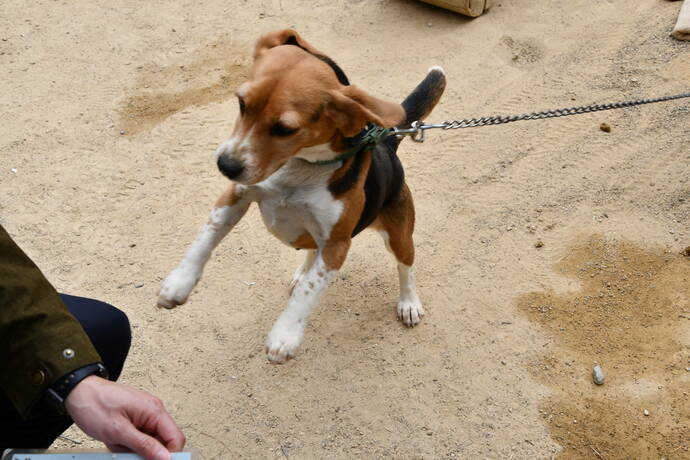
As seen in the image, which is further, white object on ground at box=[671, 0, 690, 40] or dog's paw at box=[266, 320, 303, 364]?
white object on ground at box=[671, 0, 690, 40]

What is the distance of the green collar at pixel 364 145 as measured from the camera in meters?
3.03

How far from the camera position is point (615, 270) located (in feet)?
15.1

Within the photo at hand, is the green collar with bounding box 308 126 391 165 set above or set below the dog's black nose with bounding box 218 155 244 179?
below

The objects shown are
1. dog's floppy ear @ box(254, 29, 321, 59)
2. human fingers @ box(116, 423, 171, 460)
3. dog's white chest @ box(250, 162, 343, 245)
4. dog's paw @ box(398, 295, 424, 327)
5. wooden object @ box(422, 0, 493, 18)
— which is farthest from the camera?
wooden object @ box(422, 0, 493, 18)

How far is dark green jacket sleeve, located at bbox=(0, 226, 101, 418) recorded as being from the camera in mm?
1977

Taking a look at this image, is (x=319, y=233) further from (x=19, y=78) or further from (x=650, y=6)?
(x=650, y=6)

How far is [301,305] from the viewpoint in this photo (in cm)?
312

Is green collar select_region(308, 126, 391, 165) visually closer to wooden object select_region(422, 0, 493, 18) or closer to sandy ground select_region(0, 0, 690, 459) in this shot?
sandy ground select_region(0, 0, 690, 459)

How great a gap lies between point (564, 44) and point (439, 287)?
299cm

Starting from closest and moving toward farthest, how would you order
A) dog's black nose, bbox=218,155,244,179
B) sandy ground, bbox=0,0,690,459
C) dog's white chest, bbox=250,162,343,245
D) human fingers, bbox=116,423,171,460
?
human fingers, bbox=116,423,171,460
dog's black nose, bbox=218,155,244,179
dog's white chest, bbox=250,162,343,245
sandy ground, bbox=0,0,690,459

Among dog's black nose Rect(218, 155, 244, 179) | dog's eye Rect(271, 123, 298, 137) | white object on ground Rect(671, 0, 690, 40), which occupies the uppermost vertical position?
dog's eye Rect(271, 123, 298, 137)

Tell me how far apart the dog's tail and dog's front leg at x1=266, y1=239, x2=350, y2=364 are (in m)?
0.78

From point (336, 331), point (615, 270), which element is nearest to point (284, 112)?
point (336, 331)

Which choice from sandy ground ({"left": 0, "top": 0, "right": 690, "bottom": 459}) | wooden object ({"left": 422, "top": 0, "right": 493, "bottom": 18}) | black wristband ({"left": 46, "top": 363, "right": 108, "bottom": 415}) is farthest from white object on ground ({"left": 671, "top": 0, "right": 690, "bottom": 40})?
black wristband ({"left": 46, "top": 363, "right": 108, "bottom": 415})
